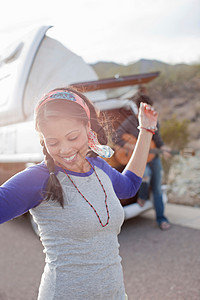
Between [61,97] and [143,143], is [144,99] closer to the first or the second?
[143,143]

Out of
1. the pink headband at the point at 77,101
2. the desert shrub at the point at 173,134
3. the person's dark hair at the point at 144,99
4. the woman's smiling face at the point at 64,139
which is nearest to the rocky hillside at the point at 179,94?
the desert shrub at the point at 173,134

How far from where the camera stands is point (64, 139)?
3.59ft

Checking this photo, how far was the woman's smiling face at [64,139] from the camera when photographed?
1084 millimetres

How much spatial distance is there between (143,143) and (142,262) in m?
2.26

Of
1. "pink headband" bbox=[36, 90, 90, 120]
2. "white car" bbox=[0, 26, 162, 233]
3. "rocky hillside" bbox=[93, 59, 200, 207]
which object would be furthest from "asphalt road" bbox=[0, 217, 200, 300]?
"rocky hillside" bbox=[93, 59, 200, 207]

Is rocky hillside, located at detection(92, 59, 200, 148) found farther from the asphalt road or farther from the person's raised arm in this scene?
the person's raised arm

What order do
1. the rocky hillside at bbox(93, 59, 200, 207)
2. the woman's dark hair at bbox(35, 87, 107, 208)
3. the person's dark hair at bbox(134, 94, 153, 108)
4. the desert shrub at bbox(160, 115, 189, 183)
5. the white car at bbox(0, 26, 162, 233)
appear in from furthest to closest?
the rocky hillside at bbox(93, 59, 200, 207) → the desert shrub at bbox(160, 115, 189, 183) → the white car at bbox(0, 26, 162, 233) → the person's dark hair at bbox(134, 94, 153, 108) → the woman's dark hair at bbox(35, 87, 107, 208)

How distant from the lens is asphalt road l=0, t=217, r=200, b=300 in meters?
2.79

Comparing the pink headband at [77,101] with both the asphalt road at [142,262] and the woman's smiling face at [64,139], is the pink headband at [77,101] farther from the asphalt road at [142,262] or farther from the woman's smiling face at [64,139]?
the asphalt road at [142,262]

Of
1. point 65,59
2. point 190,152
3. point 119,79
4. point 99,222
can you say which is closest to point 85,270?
point 99,222

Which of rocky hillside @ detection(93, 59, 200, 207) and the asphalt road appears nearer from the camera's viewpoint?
the asphalt road

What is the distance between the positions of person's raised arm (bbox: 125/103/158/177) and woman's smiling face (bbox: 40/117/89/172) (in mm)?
283

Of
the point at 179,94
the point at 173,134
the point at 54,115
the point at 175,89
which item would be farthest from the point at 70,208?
the point at 175,89

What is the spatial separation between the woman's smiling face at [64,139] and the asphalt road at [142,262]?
1.93 metres
